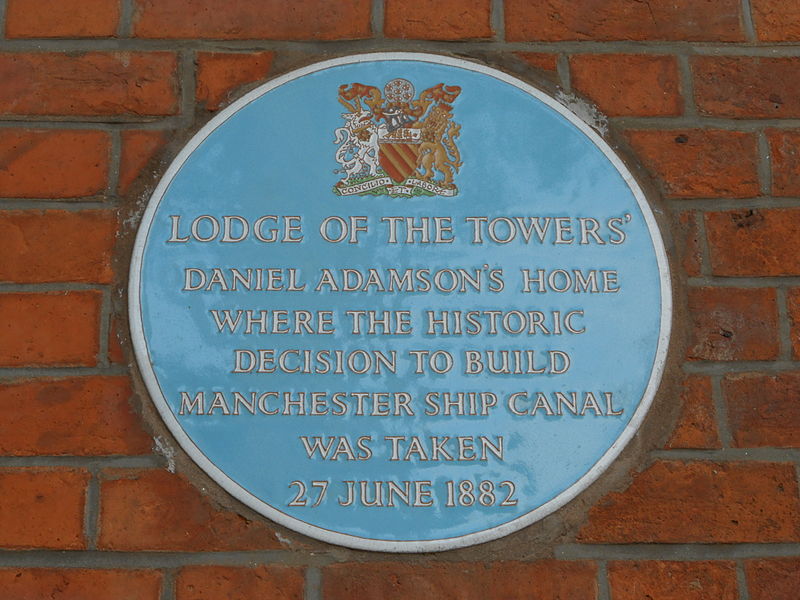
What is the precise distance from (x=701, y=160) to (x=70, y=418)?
1035 mm

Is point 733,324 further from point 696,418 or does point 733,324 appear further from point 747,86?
point 747,86

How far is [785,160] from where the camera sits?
4.25 ft

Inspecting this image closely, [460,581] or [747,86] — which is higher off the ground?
[747,86]

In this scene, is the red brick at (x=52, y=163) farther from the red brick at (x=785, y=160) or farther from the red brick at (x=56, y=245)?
the red brick at (x=785, y=160)

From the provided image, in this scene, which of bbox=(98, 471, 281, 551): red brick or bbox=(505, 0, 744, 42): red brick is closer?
bbox=(98, 471, 281, 551): red brick

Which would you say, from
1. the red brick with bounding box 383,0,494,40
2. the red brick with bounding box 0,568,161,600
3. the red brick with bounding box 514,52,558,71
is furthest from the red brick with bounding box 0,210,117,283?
the red brick with bounding box 514,52,558,71

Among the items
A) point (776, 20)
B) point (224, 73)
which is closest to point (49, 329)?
point (224, 73)

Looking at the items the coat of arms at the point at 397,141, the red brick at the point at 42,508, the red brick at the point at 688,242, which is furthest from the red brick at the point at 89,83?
the red brick at the point at 688,242

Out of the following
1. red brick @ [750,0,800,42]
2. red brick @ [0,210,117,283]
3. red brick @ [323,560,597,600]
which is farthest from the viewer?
red brick @ [750,0,800,42]

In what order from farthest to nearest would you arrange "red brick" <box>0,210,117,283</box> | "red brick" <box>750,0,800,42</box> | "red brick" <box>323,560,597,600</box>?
"red brick" <box>750,0,800,42</box>, "red brick" <box>0,210,117,283</box>, "red brick" <box>323,560,597,600</box>

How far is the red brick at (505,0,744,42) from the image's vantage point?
1338mm

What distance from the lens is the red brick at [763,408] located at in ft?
3.93

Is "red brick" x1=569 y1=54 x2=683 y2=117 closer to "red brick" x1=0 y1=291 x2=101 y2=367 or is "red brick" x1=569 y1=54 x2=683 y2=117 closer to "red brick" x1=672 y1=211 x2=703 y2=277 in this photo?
"red brick" x1=672 y1=211 x2=703 y2=277

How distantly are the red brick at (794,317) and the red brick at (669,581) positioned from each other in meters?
0.34
